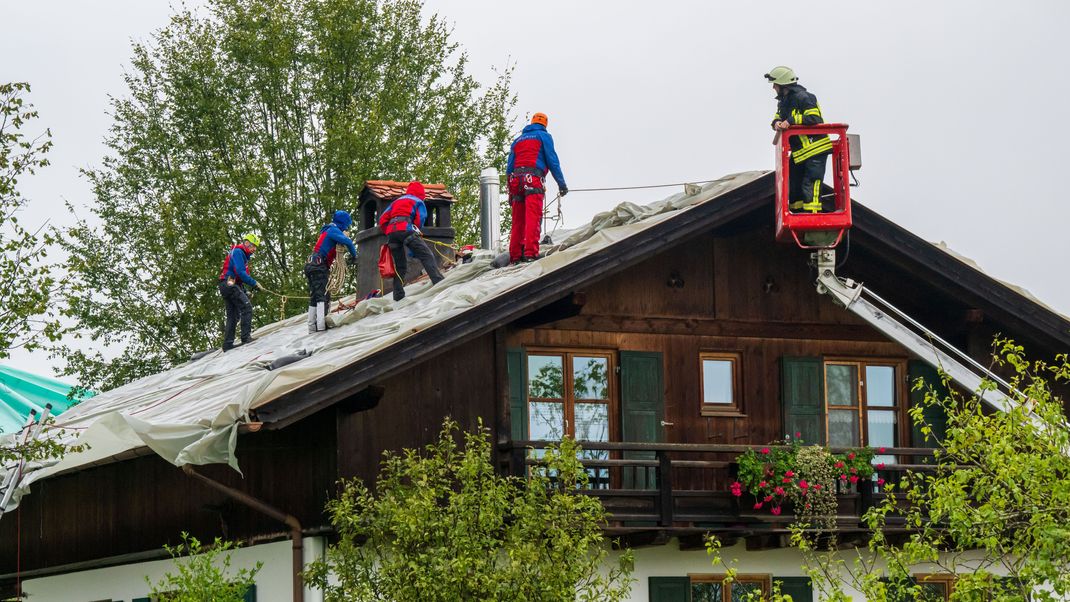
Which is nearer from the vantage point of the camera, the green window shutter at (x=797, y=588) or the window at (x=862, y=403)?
the green window shutter at (x=797, y=588)

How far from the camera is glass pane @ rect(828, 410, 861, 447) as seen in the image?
→ 22.2 meters

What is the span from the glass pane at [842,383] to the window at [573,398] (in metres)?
2.60

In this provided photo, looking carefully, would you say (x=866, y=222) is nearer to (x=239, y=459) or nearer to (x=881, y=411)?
(x=881, y=411)

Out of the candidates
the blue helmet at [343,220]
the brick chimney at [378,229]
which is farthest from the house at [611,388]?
the brick chimney at [378,229]

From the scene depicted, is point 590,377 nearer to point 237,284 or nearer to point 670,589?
point 670,589

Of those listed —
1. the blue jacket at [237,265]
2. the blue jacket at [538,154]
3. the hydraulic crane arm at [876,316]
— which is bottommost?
the hydraulic crane arm at [876,316]

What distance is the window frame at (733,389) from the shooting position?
21.9 metres

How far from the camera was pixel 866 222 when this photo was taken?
21906 millimetres

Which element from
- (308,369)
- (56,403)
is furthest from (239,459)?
(56,403)

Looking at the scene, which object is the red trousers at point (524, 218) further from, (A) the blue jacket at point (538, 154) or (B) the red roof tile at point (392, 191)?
(B) the red roof tile at point (392, 191)

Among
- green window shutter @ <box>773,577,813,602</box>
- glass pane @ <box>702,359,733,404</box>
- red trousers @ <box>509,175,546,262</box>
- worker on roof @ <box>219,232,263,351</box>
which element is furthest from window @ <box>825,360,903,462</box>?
worker on roof @ <box>219,232,263,351</box>

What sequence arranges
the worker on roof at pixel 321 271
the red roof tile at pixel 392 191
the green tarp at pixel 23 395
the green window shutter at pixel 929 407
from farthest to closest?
the green tarp at pixel 23 395 < the red roof tile at pixel 392 191 < the worker on roof at pixel 321 271 < the green window shutter at pixel 929 407

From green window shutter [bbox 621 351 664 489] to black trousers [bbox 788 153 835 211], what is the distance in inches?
92.8

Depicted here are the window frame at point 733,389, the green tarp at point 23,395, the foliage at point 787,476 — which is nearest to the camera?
the foliage at point 787,476
